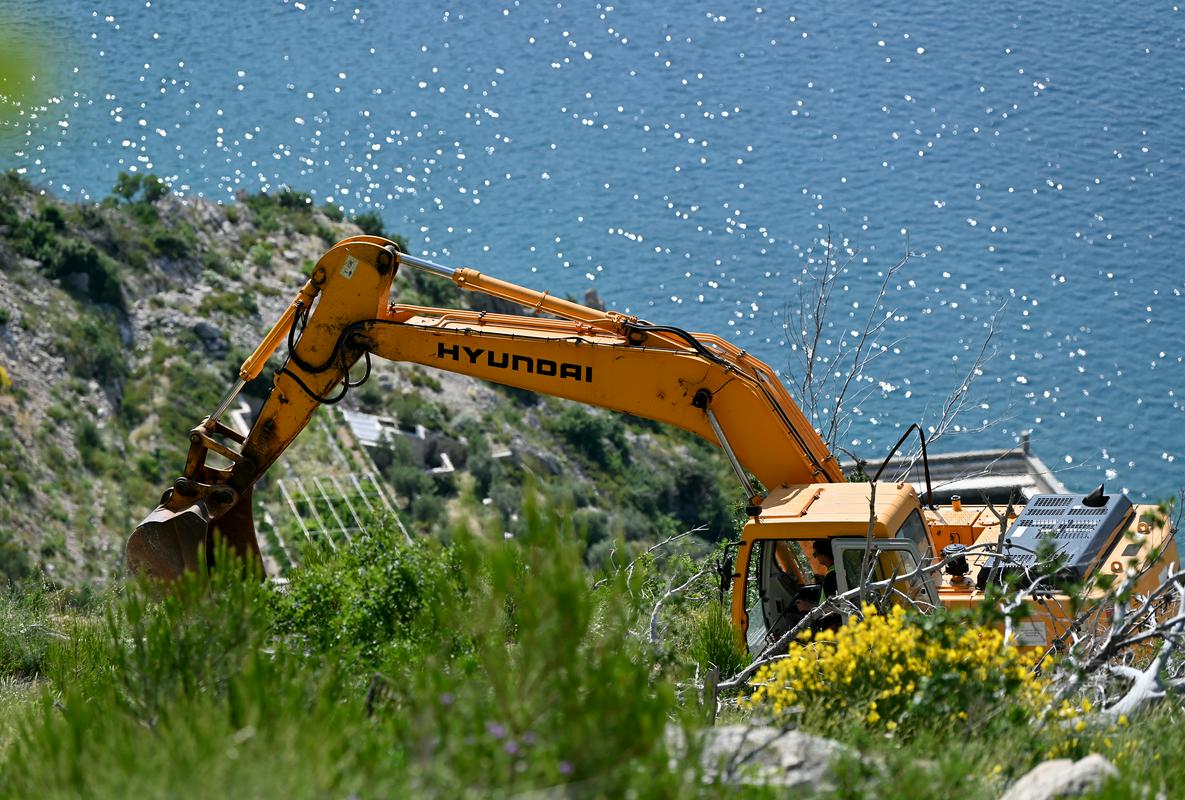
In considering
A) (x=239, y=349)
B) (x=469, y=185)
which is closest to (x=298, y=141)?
(x=469, y=185)

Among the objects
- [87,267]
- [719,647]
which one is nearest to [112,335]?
[87,267]

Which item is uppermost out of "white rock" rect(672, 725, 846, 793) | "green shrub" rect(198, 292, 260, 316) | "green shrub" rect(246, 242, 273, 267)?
"green shrub" rect(246, 242, 273, 267)

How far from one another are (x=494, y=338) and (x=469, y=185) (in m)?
36.4

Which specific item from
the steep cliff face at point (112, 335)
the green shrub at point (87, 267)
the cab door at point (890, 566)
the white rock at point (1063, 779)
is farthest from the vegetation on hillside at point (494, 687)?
the green shrub at point (87, 267)

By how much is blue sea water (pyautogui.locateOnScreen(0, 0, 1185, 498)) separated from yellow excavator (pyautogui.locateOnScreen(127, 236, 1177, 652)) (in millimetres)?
20845

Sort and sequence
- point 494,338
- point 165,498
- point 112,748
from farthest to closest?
point 165,498, point 494,338, point 112,748

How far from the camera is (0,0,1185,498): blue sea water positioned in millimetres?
36250

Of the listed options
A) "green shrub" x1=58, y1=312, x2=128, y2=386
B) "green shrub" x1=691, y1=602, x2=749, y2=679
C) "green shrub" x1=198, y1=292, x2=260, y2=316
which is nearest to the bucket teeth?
"green shrub" x1=691, y1=602, x2=749, y2=679

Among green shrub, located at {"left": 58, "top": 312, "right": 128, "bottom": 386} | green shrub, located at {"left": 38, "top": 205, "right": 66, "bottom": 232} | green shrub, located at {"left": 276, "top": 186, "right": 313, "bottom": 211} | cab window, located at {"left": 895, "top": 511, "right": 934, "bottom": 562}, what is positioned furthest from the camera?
green shrub, located at {"left": 276, "top": 186, "right": 313, "bottom": 211}

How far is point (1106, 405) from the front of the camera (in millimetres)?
33656

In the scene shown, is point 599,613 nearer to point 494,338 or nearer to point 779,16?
point 494,338

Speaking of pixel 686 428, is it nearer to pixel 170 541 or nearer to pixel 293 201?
pixel 170 541

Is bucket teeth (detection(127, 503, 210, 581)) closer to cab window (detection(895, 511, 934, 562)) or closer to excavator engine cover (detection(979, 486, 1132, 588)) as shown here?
cab window (detection(895, 511, 934, 562))

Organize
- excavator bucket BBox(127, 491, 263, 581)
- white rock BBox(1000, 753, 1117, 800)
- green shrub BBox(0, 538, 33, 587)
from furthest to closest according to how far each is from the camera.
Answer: green shrub BBox(0, 538, 33, 587), excavator bucket BBox(127, 491, 263, 581), white rock BBox(1000, 753, 1117, 800)
